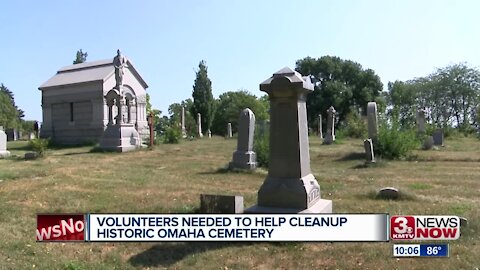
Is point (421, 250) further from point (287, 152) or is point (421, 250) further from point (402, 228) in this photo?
point (287, 152)

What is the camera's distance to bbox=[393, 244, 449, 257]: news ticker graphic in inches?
201

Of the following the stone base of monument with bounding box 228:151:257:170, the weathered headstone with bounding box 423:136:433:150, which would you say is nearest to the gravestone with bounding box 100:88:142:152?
the stone base of monument with bounding box 228:151:257:170

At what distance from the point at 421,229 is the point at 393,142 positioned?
39.2 ft

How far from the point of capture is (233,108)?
226 feet

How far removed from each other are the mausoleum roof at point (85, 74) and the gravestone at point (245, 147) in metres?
16.9

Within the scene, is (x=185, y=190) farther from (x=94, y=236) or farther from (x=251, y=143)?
(x=251, y=143)

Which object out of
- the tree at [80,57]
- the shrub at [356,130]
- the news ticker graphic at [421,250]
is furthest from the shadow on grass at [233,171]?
the tree at [80,57]

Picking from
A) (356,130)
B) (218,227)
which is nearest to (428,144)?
(356,130)

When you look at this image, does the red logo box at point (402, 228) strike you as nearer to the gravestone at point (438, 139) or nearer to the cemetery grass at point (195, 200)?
the cemetery grass at point (195, 200)

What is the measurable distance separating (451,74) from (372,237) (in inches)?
2609

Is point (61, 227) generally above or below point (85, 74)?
below

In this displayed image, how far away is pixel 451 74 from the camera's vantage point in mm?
63594

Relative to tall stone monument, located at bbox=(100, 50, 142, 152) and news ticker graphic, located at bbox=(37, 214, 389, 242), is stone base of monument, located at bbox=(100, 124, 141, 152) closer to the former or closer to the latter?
tall stone monument, located at bbox=(100, 50, 142, 152)

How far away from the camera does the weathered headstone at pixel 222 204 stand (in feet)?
20.8
